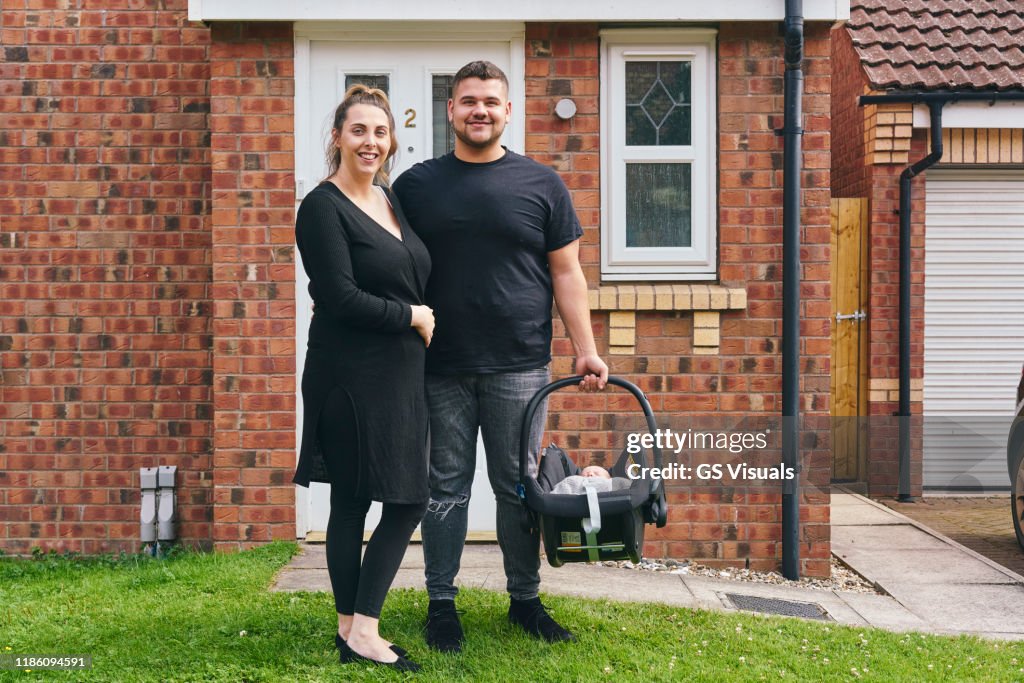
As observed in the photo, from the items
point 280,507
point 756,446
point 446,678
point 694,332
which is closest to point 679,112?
point 694,332

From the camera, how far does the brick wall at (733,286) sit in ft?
19.4

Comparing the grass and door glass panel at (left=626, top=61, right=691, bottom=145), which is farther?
door glass panel at (left=626, top=61, right=691, bottom=145)

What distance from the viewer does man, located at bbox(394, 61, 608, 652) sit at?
396cm

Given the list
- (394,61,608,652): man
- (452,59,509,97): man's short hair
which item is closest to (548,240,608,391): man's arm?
(394,61,608,652): man

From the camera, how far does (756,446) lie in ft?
19.5

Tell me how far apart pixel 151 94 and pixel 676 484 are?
3.74 meters

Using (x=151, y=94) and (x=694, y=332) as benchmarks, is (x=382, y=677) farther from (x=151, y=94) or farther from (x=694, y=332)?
(x=151, y=94)

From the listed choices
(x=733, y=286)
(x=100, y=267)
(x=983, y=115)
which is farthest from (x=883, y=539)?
(x=100, y=267)

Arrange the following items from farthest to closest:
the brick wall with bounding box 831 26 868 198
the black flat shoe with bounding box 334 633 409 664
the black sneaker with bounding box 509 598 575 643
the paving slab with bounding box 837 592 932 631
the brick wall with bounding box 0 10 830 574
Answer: the brick wall with bounding box 831 26 868 198
the brick wall with bounding box 0 10 830 574
the paving slab with bounding box 837 592 932 631
the black sneaker with bounding box 509 598 575 643
the black flat shoe with bounding box 334 633 409 664

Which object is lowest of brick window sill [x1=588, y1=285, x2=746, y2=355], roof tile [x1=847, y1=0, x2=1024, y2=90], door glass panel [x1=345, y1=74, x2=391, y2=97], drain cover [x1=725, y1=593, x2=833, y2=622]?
drain cover [x1=725, y1=593, x2=833, y2=622]

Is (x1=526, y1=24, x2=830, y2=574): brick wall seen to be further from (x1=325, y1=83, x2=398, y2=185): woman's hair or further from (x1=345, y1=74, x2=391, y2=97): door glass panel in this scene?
(x1=325, y1=83, x2=398, y2=185): woman's hair

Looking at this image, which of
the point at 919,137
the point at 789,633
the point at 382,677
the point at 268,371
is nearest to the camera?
the point at 382,677

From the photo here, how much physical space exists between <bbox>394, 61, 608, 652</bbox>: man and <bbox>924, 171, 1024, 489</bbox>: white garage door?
6269 millimetres

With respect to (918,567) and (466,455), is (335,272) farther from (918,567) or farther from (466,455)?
(918,567)
